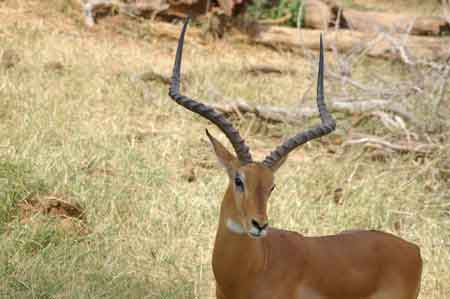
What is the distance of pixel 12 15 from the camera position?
10.1 metres

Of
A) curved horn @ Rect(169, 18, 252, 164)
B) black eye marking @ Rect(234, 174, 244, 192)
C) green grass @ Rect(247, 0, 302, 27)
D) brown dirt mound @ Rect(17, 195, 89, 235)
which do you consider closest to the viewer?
black eye marking @ Rect(234, 174, 244, 192)

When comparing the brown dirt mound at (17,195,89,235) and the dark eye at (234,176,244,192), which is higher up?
Answer: the dark eye at (234,176,244,192)

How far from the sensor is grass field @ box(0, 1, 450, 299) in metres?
5.12

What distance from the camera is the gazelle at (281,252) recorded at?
3.78 meters

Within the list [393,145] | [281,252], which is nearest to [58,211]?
[281,252]

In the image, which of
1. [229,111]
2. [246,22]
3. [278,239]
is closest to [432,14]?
[246,22]

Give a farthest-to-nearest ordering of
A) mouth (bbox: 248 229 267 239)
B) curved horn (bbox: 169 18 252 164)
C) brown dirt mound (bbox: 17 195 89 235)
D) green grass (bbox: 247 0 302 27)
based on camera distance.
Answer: green grass (bbox: 247 0 302 27) → brown dirt mound (bbox: 17 195 89 235) → curved horn (bbox: 169 18 252 164) → mouth (bbox: 248 229 267 239)

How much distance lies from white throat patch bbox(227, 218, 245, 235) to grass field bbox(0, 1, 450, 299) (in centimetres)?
122

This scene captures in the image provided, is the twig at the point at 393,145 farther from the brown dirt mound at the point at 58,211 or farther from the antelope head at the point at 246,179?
the antelope head at the point at 246,179

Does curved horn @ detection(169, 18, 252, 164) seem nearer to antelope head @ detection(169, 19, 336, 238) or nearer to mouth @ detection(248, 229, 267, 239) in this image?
antelope head @ detection(169, 19, 336, 238)

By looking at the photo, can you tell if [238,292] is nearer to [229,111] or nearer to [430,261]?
[430,261]

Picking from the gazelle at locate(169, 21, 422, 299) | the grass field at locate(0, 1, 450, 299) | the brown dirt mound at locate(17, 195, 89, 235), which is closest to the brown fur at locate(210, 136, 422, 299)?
the gazelle at locate(169, 21, 422, 299)

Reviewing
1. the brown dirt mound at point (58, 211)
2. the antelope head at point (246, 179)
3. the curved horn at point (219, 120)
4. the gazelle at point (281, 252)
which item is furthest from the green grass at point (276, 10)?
the antelope head at point (246, 179)

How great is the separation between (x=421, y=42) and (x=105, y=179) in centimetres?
584
